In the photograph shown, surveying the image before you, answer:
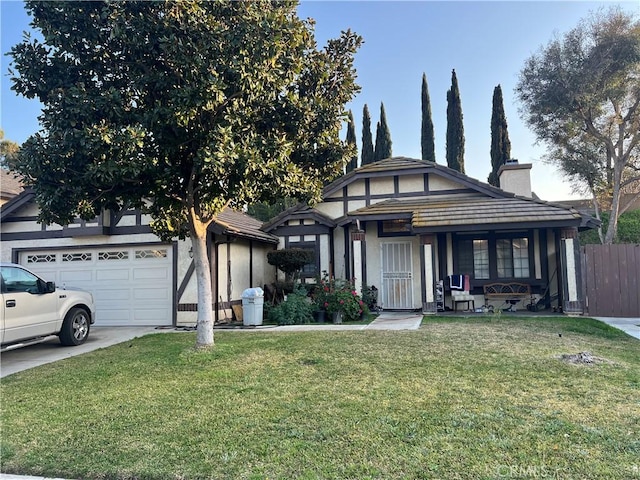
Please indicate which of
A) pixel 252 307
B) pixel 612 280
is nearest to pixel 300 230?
pixel 252 307

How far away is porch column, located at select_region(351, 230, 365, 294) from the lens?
12.9 meters

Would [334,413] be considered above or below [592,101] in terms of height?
below

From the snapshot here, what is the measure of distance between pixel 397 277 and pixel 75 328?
9237 mm

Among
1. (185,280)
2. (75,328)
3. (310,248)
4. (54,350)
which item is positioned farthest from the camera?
(310,248)

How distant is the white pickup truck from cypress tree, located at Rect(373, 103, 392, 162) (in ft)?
72.9

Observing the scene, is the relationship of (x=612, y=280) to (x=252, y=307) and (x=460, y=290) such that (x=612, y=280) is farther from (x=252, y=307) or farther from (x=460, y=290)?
(x=252, y=307)

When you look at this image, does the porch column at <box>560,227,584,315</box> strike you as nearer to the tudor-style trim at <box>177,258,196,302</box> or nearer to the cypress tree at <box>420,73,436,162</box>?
the tudor-style trim at <box>177,258,196,302</box>

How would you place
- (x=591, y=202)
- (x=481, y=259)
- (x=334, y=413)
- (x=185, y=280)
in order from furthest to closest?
1. (x=591, y=202)
2. (x=481, y=259)
3. (x=185, y=280)
4. (x=334, y=413)

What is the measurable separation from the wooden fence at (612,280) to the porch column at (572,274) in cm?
25

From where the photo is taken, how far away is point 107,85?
272 inches

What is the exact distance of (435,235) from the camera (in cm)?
1234

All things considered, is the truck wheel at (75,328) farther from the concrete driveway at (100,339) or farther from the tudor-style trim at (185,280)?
the tudor-style trim at (185,280)

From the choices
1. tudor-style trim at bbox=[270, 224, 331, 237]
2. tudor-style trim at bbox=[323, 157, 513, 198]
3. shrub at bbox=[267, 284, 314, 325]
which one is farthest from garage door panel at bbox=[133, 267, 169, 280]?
tudor-style trim at bbox=[323, 157, 513, 198]

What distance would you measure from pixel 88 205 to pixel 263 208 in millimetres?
19806
